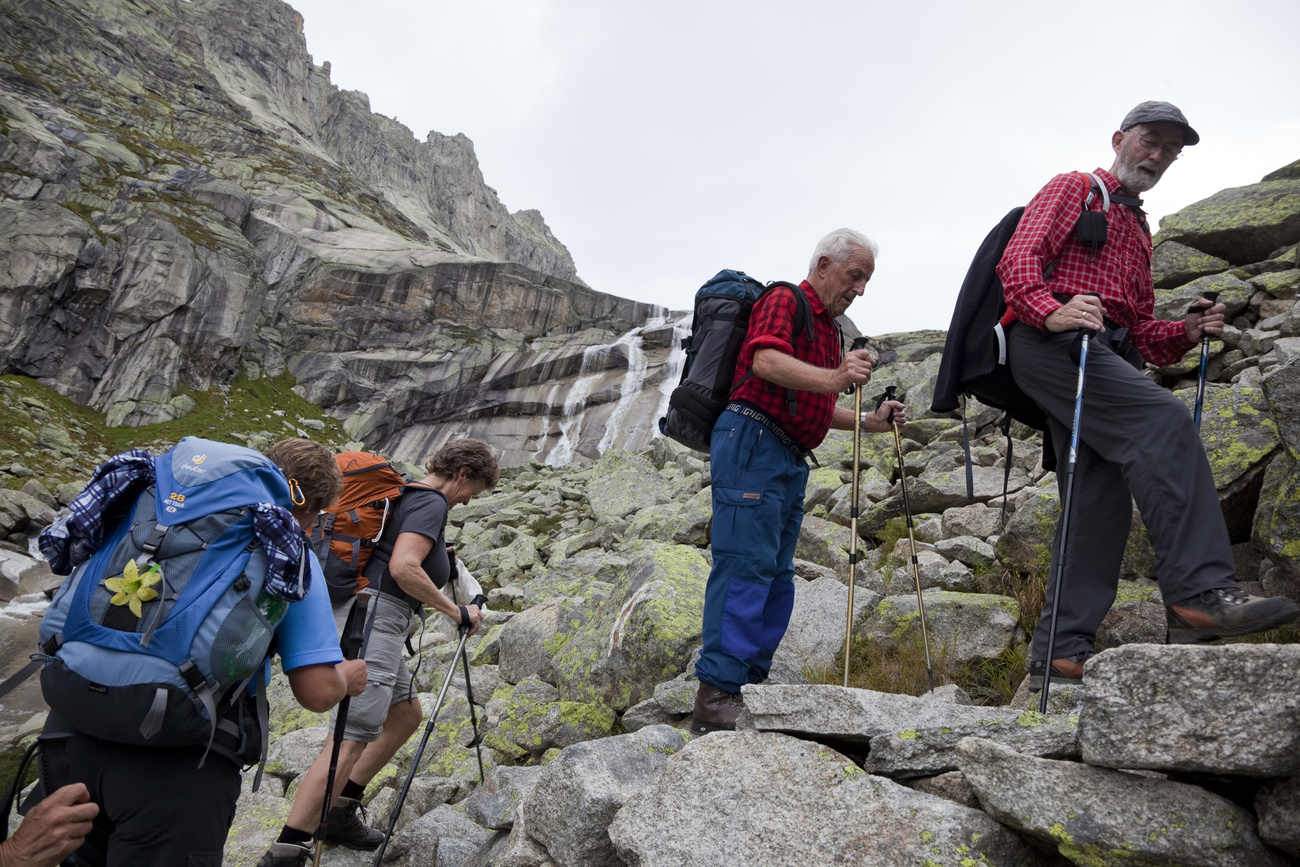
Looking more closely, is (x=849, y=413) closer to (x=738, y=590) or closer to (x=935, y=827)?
(x=738, y=590)

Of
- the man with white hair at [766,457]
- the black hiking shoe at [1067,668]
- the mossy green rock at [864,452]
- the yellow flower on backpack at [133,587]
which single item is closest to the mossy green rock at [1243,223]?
the mossy green rock at [864,452]

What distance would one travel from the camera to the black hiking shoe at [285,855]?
4668 mm

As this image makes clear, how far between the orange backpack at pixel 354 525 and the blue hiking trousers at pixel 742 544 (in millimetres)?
2546

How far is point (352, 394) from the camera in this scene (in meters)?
57.6

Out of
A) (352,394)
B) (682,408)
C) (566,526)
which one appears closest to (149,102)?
(352,394)

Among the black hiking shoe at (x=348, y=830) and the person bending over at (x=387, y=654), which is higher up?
the person bending over at (x=387, y=654)

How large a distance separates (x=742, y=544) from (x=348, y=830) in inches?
148

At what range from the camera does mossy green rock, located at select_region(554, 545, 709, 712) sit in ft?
21.5

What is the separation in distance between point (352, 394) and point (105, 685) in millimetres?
59134

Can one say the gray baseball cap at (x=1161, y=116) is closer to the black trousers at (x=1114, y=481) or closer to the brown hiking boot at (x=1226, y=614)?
the black trousers at (x=1114, y=481)

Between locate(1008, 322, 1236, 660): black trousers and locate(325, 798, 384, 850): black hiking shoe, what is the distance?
4.90m

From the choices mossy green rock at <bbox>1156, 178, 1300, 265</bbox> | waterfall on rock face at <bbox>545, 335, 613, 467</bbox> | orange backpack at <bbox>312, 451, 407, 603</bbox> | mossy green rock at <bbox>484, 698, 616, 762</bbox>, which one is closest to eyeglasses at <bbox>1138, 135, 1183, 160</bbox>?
orange backpack at <bbox>312, 451, 407, 603</bbox>

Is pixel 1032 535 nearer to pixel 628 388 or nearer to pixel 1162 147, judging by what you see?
pixel 1162 147

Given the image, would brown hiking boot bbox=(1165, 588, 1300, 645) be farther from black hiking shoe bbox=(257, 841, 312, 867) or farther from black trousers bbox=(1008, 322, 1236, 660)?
black hiking shoe bbox=(257, 841, 312, 867)
